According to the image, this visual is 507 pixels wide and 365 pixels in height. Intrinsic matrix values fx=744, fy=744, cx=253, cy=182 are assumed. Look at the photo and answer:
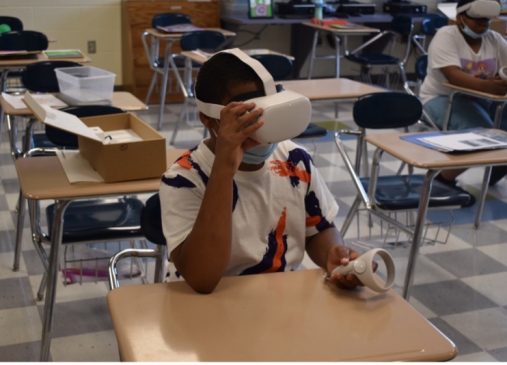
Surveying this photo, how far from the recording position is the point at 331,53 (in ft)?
25.2

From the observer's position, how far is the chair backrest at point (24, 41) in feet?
15.5

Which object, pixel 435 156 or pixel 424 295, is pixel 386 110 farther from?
pixel 424 295

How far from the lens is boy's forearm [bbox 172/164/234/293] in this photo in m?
1.45

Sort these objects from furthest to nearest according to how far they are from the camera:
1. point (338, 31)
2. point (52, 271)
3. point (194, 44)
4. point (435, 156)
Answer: point (338, 31) → point (194, 44) → point (435, 156) → point (52, 271)

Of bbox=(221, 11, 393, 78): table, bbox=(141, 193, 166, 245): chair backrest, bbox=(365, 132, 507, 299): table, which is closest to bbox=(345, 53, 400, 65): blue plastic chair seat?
bbox=(221, 11, 393, 78): table

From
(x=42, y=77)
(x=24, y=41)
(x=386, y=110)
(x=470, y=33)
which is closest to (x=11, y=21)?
(x=24, y=41)

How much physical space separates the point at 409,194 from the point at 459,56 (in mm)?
1563

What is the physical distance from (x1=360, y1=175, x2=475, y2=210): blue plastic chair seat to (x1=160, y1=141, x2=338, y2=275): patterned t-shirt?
118cm

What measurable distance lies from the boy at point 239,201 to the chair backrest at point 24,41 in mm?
3409

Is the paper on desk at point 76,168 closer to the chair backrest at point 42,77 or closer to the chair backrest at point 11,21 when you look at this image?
the chair backrest at point 42,77

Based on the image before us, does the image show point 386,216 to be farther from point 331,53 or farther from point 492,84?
point 331,53

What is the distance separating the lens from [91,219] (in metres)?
Answer: 2.60

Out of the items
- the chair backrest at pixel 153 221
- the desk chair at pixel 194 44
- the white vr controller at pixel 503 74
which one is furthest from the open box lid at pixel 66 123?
the desk chair at pixel 194 44

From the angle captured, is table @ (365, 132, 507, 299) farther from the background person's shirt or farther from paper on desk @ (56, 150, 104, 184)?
the background person's shirt
